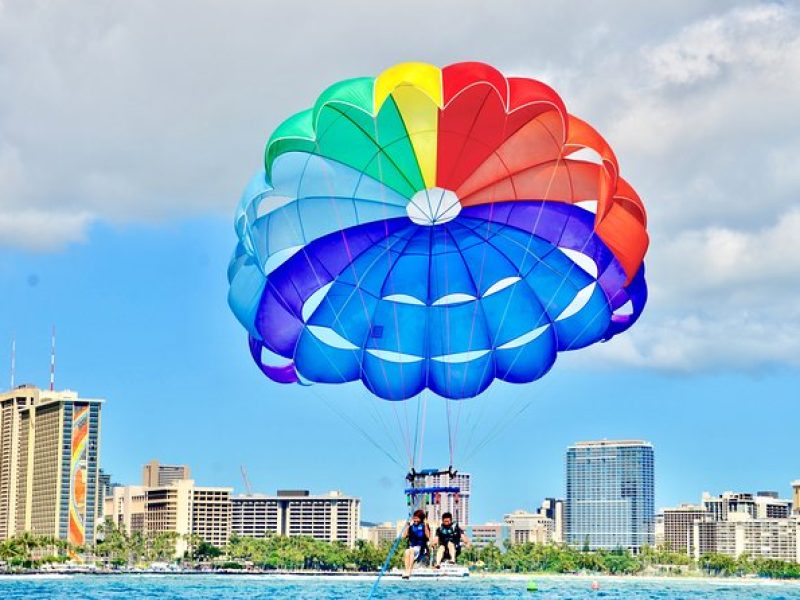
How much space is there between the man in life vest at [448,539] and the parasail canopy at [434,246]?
4.49 metres

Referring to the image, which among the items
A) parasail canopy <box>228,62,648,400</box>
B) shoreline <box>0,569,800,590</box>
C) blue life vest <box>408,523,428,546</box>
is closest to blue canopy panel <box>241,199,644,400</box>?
parasail canopy <box>228,62,648,400</box>

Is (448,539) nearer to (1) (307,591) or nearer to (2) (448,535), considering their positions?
(2) (448,535)

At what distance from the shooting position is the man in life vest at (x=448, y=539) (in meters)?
26.1

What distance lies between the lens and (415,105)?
27578 millimetres

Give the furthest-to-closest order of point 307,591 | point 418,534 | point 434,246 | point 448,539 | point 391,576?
point 391,576 → point 307,591 → point 434,246 → point 448,539 → point 418,534

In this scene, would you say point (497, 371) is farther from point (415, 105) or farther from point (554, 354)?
point (415, 105)

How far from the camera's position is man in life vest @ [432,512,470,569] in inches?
1028

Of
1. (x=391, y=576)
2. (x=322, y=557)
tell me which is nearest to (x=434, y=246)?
(x=391, y=576)

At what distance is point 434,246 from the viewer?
30.0 m

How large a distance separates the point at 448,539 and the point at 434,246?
678 centimetres

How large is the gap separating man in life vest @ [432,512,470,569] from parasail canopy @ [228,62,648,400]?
4.49 meters

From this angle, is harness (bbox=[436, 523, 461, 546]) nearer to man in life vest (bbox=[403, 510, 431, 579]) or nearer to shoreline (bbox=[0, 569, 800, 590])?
man in life vest (bbox=[403, 510, 431, 579])

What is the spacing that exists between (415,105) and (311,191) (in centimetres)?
287

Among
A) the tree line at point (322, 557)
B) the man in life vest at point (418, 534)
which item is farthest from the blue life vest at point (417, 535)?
the tree line at point (322, 557)
